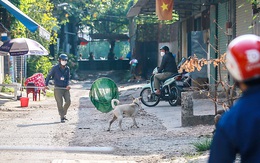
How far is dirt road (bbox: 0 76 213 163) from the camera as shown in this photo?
9656mm

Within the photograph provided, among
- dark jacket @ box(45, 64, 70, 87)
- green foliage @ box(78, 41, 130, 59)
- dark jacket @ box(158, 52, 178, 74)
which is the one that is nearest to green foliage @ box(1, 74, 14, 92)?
dark jacket @ box(158, 52, 178, 74)

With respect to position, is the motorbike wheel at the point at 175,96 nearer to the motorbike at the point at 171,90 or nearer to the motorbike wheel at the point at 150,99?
the motorbike at the point at 171,90

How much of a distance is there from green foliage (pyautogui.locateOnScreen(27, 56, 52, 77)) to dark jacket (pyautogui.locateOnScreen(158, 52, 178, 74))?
1472cm

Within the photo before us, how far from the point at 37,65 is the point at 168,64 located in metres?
15.1

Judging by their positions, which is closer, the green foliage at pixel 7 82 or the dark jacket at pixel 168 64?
the dark jacket at pixel 168 64

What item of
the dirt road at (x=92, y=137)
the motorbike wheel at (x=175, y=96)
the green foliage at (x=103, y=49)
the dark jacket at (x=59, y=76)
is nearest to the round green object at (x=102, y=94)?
the dirt road at (x=92, y=137)

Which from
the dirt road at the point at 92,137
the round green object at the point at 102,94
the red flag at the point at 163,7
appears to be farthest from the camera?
the red flag at the point at 163,7

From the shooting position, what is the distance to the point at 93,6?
4753cm

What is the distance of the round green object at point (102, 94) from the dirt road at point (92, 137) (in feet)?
0.90

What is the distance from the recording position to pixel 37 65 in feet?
108

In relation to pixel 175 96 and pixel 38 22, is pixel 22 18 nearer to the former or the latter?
pixel 175 96

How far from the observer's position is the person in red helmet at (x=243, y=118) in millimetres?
2990

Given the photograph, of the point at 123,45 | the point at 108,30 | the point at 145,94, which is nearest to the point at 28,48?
the point at 145,94

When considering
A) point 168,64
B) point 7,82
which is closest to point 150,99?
point 168,64
